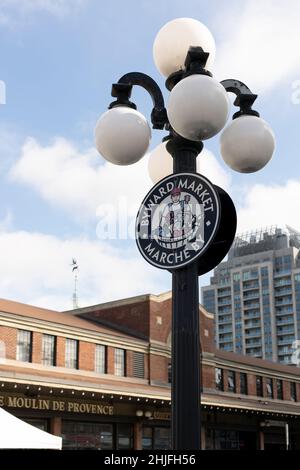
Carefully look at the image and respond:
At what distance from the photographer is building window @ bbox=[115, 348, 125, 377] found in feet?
107

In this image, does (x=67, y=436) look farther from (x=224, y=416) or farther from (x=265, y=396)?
(x=265, y=396)

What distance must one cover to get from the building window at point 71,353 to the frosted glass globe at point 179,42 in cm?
2601

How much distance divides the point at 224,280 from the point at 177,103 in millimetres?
149598

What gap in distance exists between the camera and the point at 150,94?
5.27m

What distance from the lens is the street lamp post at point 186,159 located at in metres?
4.23

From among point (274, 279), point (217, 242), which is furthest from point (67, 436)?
point (274, 279)

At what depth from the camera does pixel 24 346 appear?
2798 centimetres

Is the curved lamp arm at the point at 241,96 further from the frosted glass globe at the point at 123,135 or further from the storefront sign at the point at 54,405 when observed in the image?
the storefront sign at the point at 54,405

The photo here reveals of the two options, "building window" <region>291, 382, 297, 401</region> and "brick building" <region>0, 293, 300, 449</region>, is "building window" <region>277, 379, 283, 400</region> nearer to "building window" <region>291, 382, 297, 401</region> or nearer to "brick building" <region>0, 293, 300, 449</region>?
"brick building" <region>0, 293, 300, 449</region>

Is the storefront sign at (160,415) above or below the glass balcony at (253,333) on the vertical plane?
below

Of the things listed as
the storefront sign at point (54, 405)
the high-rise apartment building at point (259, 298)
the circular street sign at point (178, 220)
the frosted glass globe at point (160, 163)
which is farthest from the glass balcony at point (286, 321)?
the circular street sign at point (178, 220)

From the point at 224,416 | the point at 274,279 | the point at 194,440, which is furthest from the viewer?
the point at 274,279

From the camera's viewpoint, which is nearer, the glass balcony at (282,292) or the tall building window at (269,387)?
the tall building window at (269,387)

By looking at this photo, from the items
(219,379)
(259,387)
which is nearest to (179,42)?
Result: (219,379)
